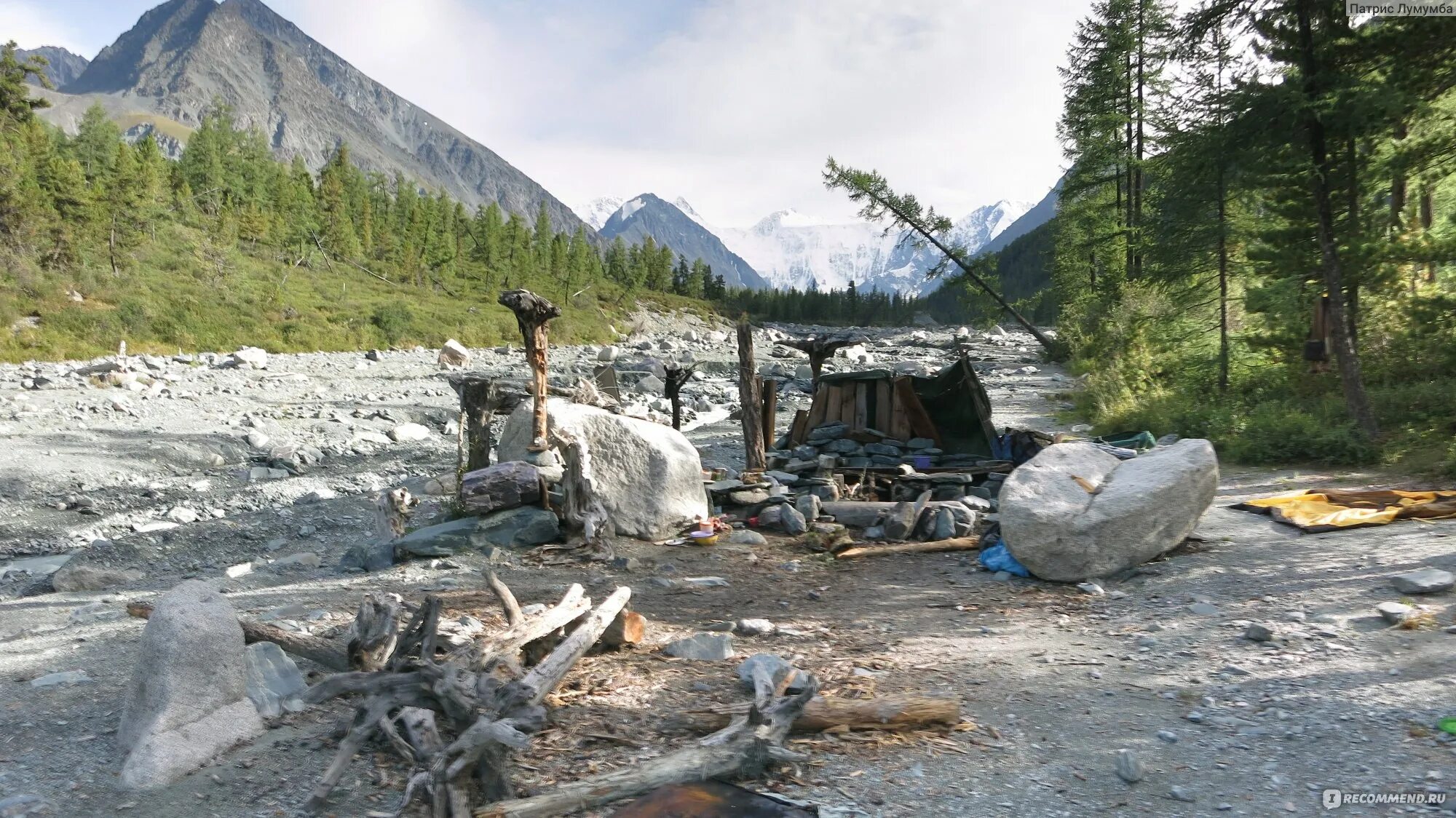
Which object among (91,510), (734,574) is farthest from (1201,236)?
(91,510)

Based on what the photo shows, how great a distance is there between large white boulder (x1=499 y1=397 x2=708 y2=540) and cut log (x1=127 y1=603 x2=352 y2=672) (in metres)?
3.78

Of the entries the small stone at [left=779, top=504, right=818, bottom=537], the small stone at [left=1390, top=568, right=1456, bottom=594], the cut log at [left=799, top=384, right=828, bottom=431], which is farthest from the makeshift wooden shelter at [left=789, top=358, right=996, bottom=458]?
the small stone at [left=1390, top=568, right=1456, bottom=594]

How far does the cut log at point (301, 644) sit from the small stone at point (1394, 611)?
588 centimetres

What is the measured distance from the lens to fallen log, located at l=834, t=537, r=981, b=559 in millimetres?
7891

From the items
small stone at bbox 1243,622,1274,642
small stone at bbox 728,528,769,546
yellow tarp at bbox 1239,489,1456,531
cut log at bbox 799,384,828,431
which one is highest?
cut log at bbox 799,384,828,431

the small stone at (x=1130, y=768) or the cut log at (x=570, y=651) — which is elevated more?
the cut log at (x=570, y=651)

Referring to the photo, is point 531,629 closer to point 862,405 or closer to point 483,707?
point 483,707

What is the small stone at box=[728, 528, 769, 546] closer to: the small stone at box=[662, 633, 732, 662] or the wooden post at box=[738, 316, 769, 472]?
the wooden post at box=[738, 316, 769, 472]

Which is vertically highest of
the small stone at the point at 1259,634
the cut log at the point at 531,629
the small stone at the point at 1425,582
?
the small stone at the point at 1425,582

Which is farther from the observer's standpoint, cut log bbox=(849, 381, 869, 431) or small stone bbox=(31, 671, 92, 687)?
cut log bbox=(849, 381, 869, 431)

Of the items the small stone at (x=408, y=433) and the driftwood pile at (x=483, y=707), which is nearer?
the driftwood pile at (x=483, y=707)

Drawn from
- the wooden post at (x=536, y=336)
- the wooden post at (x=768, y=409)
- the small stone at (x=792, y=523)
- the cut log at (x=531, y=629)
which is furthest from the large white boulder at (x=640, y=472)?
the cut log at (x=531, y=629)

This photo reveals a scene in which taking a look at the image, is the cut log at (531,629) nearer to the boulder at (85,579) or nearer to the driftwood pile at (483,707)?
the driftwood pile at (483,707)

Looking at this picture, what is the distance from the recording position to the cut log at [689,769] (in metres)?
3.15
